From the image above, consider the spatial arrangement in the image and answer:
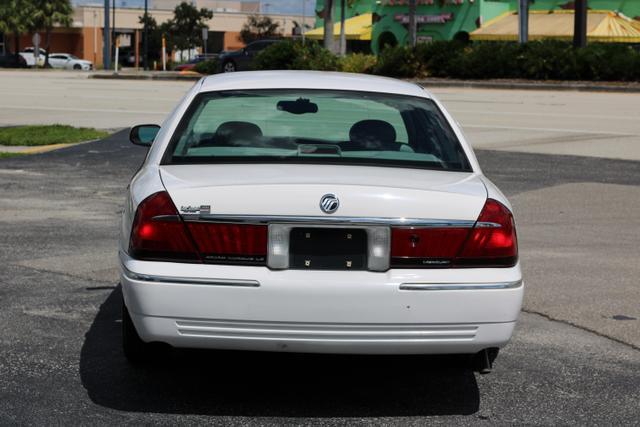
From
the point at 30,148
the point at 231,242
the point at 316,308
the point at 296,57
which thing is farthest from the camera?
the point at 296,57

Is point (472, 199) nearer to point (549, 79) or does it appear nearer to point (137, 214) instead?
point (137, 214)

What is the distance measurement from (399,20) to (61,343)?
6877 cm

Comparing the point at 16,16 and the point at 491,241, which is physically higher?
the point at 16,16

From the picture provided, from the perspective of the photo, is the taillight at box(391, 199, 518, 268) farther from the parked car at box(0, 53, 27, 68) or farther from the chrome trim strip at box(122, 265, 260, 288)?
the parked car at box(0, 53, 27, 68)

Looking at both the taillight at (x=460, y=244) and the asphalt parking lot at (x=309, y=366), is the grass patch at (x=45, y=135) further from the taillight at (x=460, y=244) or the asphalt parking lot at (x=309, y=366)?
the taillight at (x=460, y=244)

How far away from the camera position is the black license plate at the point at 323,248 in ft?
16.5

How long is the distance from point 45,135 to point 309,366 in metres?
14.0

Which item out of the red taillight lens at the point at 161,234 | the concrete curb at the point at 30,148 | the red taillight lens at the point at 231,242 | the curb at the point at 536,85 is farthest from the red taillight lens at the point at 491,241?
the curb at the point at 536,85

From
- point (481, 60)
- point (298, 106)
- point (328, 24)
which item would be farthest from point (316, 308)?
point (328, 24)

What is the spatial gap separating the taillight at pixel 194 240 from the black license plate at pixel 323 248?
5.2 inches

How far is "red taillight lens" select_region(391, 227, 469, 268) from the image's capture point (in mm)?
5051

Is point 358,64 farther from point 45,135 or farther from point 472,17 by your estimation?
point 45,135

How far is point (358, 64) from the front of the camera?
4653cm

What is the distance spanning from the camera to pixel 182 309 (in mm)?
4977
